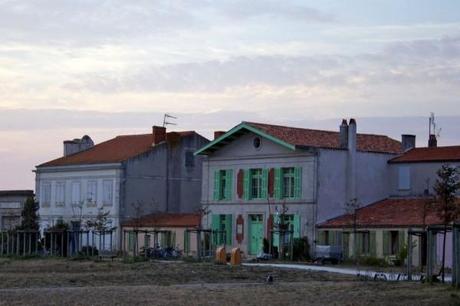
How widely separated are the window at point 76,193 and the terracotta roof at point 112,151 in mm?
1529

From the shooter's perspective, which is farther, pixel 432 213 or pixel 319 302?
pixel 432 213

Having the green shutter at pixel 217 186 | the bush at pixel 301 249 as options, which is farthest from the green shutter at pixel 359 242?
the green shutter at pixel 217 186

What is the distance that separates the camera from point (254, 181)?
216 ft

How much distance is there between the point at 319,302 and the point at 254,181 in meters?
38.3

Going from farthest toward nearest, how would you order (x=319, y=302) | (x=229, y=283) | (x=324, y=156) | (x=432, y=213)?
(x=324, y=156) < (x=432, y=213) < (x=229, y=283) < (x=319, y=302)

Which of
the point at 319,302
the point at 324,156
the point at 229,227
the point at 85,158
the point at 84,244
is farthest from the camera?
the point at 85,158

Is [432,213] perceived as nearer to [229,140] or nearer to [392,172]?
[392,172]

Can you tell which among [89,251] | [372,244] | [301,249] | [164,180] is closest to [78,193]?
[164,180]

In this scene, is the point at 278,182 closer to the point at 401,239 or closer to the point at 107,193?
the point at 401,239

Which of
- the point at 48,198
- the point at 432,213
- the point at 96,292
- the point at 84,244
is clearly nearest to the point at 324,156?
the point at 432,213

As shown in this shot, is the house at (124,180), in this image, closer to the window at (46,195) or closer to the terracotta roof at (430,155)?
the window at (46,195)

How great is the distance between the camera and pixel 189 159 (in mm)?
76750

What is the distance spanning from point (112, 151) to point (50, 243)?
14.4 m

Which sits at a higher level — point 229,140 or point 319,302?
point 229,140
